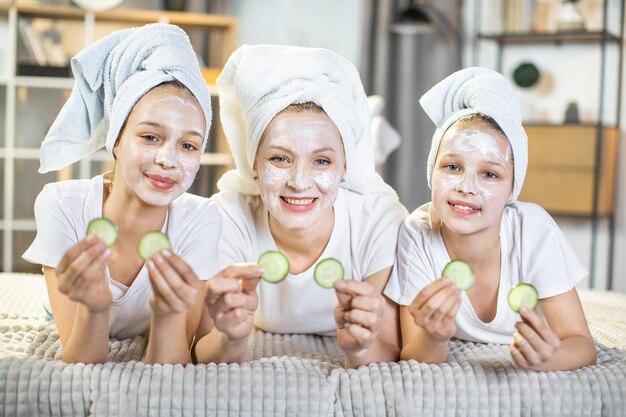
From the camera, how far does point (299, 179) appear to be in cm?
145

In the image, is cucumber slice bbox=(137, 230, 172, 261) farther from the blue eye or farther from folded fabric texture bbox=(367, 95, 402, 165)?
folded fabric texture bbox=(367, 95, 402, 165)

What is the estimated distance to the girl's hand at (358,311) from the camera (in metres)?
1.22

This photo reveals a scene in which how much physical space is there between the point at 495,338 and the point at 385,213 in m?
0.34

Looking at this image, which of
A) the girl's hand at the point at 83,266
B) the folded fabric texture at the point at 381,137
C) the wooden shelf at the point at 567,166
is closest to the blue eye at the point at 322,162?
the girl's hand at the point at 83,266

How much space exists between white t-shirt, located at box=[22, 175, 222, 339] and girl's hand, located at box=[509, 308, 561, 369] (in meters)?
0.57

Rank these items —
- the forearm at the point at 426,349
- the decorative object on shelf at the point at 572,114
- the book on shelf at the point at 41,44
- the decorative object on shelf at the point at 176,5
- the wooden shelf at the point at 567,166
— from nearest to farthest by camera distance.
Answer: the forearm at the point at 426,349 → the wooden shelf at the point at 567,166 → the decorative object on shelf at the point at 572,114 → the book on shelf at the point at 41,44 → the decorative object on shelf at the point at 176,5

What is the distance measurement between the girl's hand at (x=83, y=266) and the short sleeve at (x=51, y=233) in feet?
0.96

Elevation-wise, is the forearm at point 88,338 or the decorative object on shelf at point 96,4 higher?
the decorative object on shelf at point 96,4

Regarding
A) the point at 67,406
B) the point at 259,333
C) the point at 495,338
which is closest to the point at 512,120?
the point at 495,338

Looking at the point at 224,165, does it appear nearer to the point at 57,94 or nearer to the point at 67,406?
the point at 57,94

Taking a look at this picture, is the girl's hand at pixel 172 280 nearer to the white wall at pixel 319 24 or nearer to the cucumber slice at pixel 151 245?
the cucumber slice at pixel 151 245

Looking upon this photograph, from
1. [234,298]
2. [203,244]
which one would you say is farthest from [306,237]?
[234,298]

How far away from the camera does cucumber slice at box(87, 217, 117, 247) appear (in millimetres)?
1128

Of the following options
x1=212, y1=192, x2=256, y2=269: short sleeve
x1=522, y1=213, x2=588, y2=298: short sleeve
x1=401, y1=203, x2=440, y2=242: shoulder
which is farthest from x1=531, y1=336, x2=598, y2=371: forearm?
x1=212, y1=192, x2=256, y2=269: short sleeve
